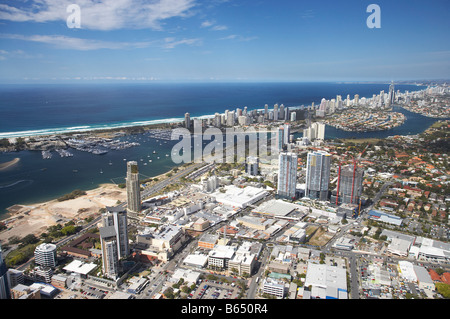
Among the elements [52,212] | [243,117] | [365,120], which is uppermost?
[243,117]

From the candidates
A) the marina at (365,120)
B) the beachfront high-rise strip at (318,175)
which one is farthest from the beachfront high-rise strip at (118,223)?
the marina at (365,120)

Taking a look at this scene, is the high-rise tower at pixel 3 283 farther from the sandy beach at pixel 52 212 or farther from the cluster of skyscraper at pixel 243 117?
the cluster of skyscraper at pixel 243 117

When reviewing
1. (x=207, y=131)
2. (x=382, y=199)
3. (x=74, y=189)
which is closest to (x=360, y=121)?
(x=207, y=131)

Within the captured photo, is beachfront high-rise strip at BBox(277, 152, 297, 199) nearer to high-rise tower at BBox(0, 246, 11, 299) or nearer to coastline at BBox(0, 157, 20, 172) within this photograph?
high-rise tower at BBox(0, 246, 11, 299)

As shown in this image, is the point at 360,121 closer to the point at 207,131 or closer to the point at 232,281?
the point at 207,131

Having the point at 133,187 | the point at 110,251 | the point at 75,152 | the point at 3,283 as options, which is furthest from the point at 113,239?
the point at 75,152

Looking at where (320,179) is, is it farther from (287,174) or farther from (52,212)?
(52,212)
